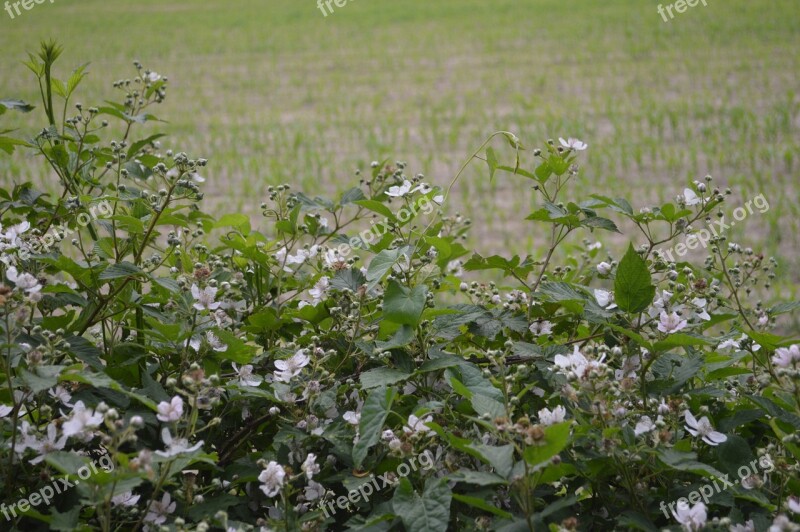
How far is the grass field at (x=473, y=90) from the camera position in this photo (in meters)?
8.13

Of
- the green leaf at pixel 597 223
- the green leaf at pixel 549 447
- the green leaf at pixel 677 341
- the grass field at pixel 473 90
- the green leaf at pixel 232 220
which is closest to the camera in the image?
the green leaf at pixel 549 447

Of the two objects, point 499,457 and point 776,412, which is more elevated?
point 499,457

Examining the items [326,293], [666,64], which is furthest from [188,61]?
[326,293]

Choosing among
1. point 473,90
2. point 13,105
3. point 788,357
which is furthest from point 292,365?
point 473,90

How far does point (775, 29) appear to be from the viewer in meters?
14.2

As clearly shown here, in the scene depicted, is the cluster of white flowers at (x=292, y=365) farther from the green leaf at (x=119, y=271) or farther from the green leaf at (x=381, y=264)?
the green leaf at (x=119, y=271)

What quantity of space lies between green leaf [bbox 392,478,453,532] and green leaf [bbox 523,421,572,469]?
146 millimetres

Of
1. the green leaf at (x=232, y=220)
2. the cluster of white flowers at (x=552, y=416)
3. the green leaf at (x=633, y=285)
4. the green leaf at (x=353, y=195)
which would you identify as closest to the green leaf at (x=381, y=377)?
the cluster of white flowers at (x=552, y=416)

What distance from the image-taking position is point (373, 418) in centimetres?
131

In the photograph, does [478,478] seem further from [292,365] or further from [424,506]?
[292,365]

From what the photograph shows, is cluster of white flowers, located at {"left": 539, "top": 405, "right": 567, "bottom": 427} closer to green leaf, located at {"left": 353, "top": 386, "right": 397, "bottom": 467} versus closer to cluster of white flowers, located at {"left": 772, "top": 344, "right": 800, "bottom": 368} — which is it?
green leaf, located at {"left": 353, "top": 386, "right": 397, "bottom": 467}

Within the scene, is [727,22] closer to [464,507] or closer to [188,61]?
[188,61]

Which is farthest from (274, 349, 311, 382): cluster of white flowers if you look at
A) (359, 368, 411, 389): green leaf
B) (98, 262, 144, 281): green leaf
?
(98, 262, 144, 281): green leaf

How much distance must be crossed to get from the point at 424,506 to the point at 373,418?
160 millimetres
